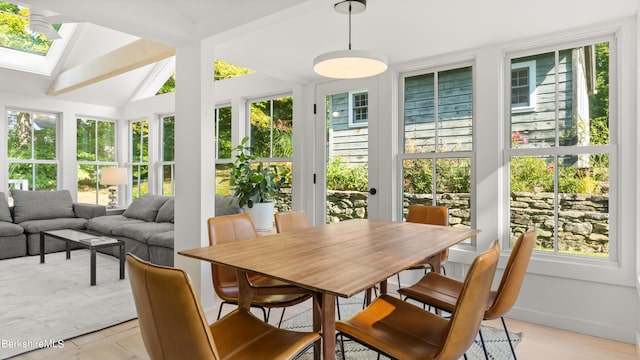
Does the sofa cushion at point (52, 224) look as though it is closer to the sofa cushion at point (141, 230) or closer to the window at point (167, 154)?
the sofa cushion at point (141, 230)

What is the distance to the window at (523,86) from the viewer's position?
312 centimetres

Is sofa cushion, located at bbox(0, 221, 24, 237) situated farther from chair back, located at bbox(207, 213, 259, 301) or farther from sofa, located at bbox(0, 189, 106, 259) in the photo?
chair back, located at bbox(207, 213, 259, 301)

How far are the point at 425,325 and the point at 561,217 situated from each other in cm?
203

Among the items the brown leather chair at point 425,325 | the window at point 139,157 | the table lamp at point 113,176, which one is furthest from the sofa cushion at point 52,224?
the brown leather chair at point 425,325

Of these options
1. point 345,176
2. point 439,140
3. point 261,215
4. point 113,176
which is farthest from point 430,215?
point 113,176

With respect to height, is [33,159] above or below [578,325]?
above

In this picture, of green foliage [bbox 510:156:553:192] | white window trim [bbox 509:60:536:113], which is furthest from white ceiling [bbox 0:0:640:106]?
green foliage [bbox 510:156:553:192]

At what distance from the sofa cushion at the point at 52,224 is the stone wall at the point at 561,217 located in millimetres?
4945

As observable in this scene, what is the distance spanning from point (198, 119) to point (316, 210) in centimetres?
182

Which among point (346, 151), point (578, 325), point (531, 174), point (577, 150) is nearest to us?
point (578, 325)

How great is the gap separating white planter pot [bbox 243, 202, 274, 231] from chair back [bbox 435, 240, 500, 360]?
306cm

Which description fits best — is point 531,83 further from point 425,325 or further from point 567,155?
point 425,325

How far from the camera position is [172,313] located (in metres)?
1.10

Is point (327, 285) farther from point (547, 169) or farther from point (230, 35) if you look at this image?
point (547, 169)
